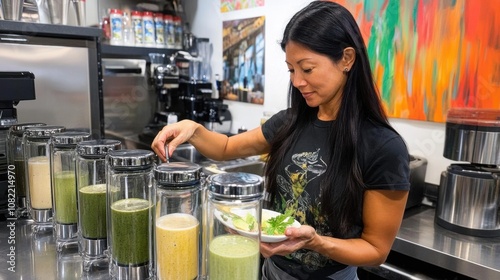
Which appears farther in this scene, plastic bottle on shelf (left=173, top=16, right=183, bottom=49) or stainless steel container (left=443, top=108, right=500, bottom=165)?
plastic bottle on shelf (left=173, top=16, right=183, bottom=49)

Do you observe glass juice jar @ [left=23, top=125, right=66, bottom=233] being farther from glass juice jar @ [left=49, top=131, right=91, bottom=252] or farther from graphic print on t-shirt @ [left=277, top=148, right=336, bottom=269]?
graphic print on t-shirt @ [left=277, top=148, right=336, bottom=269]

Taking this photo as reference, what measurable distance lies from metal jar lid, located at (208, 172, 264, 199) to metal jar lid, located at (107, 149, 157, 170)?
244 mm

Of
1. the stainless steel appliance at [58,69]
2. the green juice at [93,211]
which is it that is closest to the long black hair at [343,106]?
the green juice at [93,211]

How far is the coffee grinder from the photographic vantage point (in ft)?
4.70

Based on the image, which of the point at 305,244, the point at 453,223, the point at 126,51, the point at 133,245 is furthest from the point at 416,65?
the point at 126,51

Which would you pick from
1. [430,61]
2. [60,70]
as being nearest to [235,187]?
[430,61]

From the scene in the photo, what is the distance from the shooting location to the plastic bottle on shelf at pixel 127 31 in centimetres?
308

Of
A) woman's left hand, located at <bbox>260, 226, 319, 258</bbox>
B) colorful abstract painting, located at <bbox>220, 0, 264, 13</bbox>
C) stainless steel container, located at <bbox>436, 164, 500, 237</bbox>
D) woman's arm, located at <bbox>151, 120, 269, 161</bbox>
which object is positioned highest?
colorful abstract painting, located at <bbox>220, 0, 264, 13</bbox>

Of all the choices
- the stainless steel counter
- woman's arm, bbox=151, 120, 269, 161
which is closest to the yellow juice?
woman's arm, bbox=151, 120, 269, 161

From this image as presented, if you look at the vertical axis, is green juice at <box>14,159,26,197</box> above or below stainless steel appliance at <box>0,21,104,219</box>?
below

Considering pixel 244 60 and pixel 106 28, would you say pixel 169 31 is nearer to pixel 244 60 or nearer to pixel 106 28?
pixel 106 28

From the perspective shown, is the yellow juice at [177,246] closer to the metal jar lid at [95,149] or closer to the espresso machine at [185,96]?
the metal jar lid at [95,149]

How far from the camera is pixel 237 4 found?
3.10 metres

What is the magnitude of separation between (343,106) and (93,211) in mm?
806
